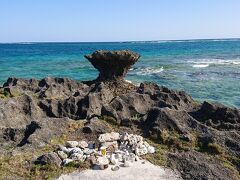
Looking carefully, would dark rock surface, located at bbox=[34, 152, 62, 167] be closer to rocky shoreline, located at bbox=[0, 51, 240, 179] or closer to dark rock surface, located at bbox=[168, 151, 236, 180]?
rocky shoreline, located at bbox=[0, 51, 240, 179]

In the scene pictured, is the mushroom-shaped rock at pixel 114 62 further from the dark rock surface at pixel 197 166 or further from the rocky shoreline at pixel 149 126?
the dark rock surface at pixel 197 166

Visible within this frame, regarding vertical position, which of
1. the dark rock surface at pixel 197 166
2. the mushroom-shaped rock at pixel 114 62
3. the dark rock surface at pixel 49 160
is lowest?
the dark rock surface at pixel 197 166

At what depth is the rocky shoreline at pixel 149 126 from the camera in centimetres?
1975

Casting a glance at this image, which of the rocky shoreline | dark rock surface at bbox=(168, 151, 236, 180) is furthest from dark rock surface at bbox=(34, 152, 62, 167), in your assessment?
dark rock surface at bbox=(168, 151, 236, 180)

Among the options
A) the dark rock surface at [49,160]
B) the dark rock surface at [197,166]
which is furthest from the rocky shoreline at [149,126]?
the dark rock surface at [49,160]

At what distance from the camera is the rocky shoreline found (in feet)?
64.8

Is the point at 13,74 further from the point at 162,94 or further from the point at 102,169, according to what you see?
the point at 102,169

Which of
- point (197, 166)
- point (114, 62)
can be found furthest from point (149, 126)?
point (114, 62)

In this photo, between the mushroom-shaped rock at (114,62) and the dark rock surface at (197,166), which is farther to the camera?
the mushroom-shaped rock at (114,62)

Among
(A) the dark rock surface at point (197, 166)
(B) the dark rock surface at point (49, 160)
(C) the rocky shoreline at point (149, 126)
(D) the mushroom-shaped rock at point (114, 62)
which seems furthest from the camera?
(D) the mushroom-shaped rock at point (114, 62)

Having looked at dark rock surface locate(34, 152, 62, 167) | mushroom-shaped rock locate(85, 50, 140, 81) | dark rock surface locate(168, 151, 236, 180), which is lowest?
dark rock surface locate(168, 151, 236, 180)

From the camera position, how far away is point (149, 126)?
2338cm

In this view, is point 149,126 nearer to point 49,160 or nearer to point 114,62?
point 49,160

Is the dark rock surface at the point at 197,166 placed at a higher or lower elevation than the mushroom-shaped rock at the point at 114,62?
lower
